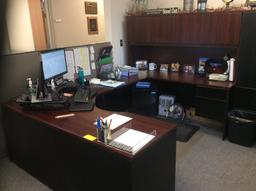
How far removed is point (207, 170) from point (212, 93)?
3.23 feet

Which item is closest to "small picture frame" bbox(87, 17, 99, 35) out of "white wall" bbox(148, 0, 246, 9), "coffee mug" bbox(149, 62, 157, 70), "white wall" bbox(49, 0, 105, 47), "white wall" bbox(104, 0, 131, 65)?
"white wall" bbox(49, 0, 105, 47)

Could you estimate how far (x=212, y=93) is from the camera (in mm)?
2914

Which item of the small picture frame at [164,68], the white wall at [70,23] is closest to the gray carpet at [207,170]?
the small picture frame at [164,68]

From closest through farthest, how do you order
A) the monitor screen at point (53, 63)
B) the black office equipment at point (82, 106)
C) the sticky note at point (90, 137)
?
1. the sticky note at point (90, 137)
2. the black office equipment at point (82, 106)
3. the monitor screen at point (53, 63)

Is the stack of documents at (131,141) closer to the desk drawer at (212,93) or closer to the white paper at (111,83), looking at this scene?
the white paper at (111,83)

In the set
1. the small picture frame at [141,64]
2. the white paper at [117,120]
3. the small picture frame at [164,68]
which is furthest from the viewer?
the small picture frame at [141,64]

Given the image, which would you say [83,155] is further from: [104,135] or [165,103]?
[165,103]

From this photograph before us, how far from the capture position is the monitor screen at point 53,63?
7.29 ft

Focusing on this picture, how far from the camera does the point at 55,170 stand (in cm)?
201

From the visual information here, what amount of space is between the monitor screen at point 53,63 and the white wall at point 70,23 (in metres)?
2.01

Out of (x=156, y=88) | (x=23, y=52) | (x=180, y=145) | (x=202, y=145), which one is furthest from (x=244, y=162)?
(x=23, y=52)

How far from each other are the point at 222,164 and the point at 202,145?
1.37 feet

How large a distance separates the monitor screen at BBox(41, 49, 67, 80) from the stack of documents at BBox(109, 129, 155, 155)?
1094 millimetres

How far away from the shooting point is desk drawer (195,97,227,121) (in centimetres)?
288
